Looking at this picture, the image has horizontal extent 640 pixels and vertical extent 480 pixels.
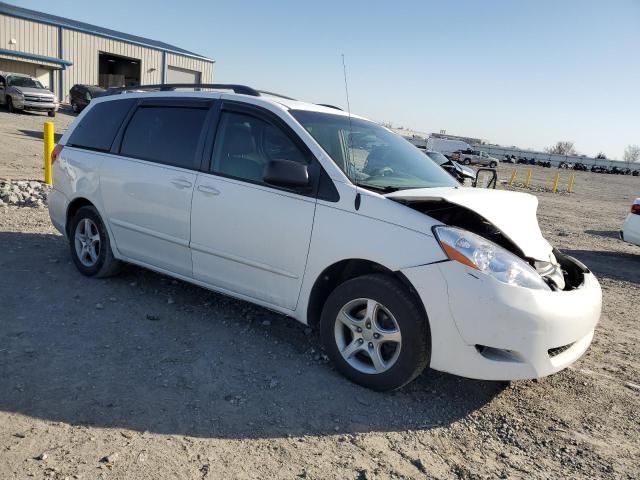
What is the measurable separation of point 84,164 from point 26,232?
92.0 inches

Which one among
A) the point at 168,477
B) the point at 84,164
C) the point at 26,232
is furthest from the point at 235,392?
the point at 26,232

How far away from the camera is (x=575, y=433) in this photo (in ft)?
10.1

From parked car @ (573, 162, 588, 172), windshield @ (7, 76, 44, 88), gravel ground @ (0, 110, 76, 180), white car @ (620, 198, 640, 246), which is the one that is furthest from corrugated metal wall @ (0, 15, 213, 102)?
parked car @ (573, 162, 588, 172)

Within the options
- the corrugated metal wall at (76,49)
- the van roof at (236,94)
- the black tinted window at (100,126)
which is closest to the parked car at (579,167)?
the corrugated metal wall at (76,49)

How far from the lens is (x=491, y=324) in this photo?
2885mm

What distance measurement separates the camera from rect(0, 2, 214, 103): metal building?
33.8 metres

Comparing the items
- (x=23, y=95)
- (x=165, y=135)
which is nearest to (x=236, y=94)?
(x=165, y=135)

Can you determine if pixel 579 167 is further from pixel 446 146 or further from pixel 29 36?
pixel 29 36

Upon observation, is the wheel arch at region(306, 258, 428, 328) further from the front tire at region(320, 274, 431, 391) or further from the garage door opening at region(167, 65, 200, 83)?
the garage door opening at region(167, 65, 200, 83)

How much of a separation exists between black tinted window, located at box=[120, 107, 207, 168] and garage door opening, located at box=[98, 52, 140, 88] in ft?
136

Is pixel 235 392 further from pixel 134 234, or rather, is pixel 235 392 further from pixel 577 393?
pixel 577 393

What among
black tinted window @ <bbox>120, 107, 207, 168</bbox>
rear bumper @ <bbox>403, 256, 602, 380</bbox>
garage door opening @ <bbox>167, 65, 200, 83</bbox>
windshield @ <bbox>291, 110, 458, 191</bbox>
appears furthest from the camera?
garage door opening @ <bbox>167, 65, 200, 83</bbox>

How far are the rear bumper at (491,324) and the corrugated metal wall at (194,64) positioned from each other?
44255 millimetres

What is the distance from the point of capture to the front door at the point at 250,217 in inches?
140
